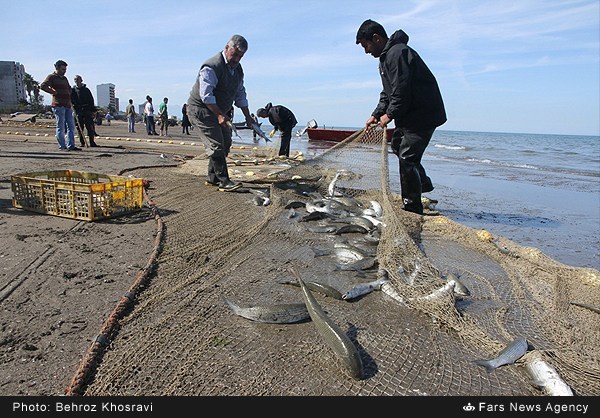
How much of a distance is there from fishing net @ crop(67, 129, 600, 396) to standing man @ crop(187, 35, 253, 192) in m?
1.68

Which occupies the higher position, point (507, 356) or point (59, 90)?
point (59, 90)

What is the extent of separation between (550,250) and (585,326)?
Answer: 11.1 feet

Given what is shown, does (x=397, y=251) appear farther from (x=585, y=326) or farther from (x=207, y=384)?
(x=207, y=384)

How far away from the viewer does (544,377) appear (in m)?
2.34

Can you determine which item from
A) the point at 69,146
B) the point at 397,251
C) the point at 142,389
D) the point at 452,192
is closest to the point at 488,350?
the point at 397,251

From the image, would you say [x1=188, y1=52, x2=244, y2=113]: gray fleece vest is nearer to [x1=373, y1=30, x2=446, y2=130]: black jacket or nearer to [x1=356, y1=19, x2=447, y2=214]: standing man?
[x1=356, y1=19, x2=447, y2=214]: standing man

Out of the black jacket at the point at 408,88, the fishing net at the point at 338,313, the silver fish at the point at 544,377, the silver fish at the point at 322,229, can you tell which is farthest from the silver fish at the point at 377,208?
the silver fish at the point at 544,377

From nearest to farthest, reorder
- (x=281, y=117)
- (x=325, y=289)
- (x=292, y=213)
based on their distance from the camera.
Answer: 1. (x=325, y=289)
2. (x=292, y=213)
3. (x=281, y=117)

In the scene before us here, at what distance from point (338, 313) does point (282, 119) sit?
10.9 meters

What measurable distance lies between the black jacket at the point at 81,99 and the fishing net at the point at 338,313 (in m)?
9.79

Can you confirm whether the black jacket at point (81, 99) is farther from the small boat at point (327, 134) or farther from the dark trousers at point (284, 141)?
the small boat at point (327, 134)

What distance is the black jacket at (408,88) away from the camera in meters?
5.84

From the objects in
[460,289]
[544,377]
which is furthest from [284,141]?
[544,377]
